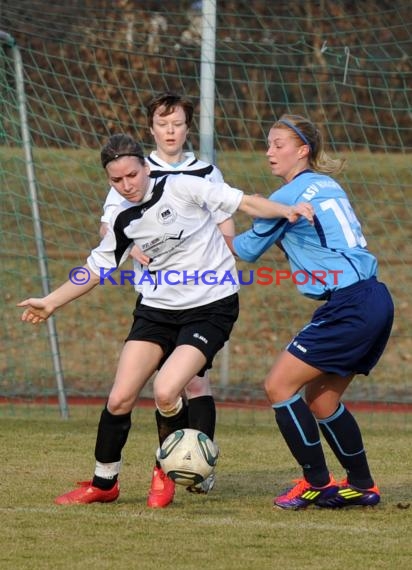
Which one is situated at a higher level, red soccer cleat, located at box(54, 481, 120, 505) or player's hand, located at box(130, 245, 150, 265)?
player's hand, located at box(130, 245, 150, 265)

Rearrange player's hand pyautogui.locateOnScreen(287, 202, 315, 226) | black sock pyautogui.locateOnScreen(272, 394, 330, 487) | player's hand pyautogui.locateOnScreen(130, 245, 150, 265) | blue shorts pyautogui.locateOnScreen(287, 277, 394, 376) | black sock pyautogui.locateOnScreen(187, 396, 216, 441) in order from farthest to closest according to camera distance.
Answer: black sock pyautogui.locateOnScreen(187, 396, 216, 441)
player's hand pyautogui.locateOnScreen(130, 245, 150, 265)
black sock pyautogui.locateOnScreen(272, 394, 330, 487)
blue shorts pyautogui.locateOnScreen(287, 277, 394, 376)
player's hand pyautogui.locateOnScreen(287, 202, 315, 226)

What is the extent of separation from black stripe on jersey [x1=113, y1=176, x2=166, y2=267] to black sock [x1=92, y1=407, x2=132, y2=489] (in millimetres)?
726

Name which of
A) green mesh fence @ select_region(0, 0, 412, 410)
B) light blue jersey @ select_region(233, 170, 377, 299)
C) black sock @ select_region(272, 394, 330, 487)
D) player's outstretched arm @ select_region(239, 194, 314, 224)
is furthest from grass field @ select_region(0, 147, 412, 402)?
player's outstretched arm @ select_region(239, 194, 314, 224)

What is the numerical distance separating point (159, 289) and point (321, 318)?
802mm

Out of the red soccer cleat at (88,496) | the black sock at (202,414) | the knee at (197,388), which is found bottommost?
the red soccer cleat at (88,496)

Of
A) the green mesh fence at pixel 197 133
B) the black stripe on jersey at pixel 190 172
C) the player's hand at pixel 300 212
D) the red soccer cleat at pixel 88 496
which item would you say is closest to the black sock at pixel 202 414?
the red soccer cleat at pixel 88 496

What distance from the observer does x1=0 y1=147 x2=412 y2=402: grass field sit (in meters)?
11.5

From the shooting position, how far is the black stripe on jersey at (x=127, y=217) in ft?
17.0

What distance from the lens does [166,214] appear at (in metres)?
5.16

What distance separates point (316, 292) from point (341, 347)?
27 centimetres

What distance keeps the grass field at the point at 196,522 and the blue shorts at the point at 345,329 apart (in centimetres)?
70

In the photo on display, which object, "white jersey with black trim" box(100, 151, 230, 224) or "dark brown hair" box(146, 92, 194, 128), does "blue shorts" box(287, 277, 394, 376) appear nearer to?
"white jersey with black trim" box(100, 151, 230, 224)

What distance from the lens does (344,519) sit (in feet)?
16.2

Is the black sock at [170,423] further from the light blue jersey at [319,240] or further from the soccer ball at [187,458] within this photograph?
the light blue jersey at [319,240]
